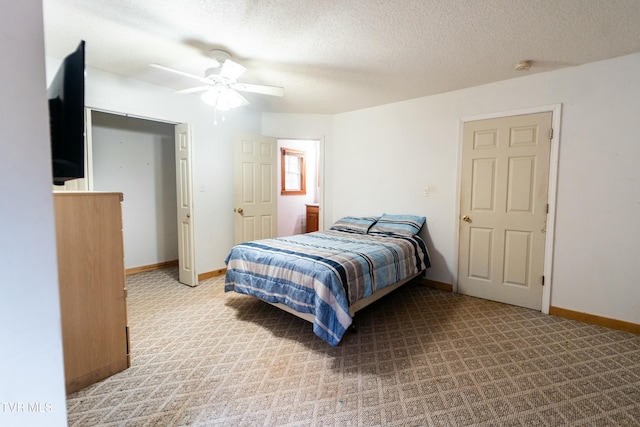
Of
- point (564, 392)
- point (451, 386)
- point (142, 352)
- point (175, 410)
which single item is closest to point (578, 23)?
point (564, 392)

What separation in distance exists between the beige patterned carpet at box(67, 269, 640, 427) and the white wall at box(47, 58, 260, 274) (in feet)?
3.78

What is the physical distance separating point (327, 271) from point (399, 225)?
162cm

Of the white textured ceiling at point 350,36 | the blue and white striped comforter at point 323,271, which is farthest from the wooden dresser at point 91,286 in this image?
the white textured ceiling at point 350,36

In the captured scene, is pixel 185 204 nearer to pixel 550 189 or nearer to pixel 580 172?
pixel 550 189

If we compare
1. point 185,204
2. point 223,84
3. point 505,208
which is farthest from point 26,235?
point 505,208

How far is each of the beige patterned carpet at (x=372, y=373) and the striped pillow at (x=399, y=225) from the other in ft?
3.03

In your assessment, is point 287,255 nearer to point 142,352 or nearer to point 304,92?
point 142,352

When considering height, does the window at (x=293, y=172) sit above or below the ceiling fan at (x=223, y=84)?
below

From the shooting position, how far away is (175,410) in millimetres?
1516

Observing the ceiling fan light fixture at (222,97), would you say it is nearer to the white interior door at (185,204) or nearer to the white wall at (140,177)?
the white interior door at (185,204)

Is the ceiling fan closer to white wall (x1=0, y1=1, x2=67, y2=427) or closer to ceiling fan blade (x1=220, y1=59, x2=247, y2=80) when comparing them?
ceiling fan blade (x1=220, y1=59, x2=247, y2=80)

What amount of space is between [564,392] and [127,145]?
5.14 metres

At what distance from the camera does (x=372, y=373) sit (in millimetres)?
1841

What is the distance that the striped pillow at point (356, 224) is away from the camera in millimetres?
3544
